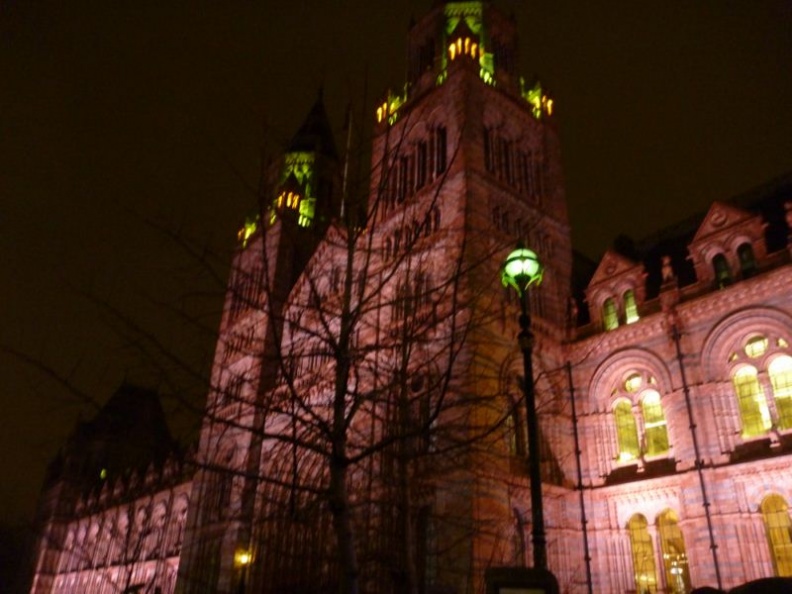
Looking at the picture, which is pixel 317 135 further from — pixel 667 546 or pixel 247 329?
pixel 667 546

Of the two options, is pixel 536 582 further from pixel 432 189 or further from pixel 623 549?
pixel 432 189

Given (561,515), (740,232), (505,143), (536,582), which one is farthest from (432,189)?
(536,582)

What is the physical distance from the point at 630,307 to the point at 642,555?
31.9ft

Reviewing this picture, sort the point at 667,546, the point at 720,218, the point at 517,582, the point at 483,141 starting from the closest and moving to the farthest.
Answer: the point at 517,582 < the point at 667,546 < the point at 720,218 < the point at 483,141

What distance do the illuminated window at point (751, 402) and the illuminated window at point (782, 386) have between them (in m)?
0.39

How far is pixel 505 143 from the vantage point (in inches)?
1293

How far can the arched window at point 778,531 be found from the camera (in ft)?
63.8

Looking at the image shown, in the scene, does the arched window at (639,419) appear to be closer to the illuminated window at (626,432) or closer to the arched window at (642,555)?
the illuminated window at (626,432)

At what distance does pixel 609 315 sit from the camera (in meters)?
27.9

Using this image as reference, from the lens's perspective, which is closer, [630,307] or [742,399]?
[742,399]

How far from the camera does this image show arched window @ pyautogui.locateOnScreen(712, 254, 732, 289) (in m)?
24.2

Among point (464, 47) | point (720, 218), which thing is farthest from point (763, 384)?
point (464, 47)

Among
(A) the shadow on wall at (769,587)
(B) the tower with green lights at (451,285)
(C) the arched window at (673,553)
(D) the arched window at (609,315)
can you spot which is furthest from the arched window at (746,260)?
(A) the shadow on wall at (769,587)

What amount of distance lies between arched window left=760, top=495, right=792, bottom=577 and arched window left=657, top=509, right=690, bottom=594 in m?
2.70
